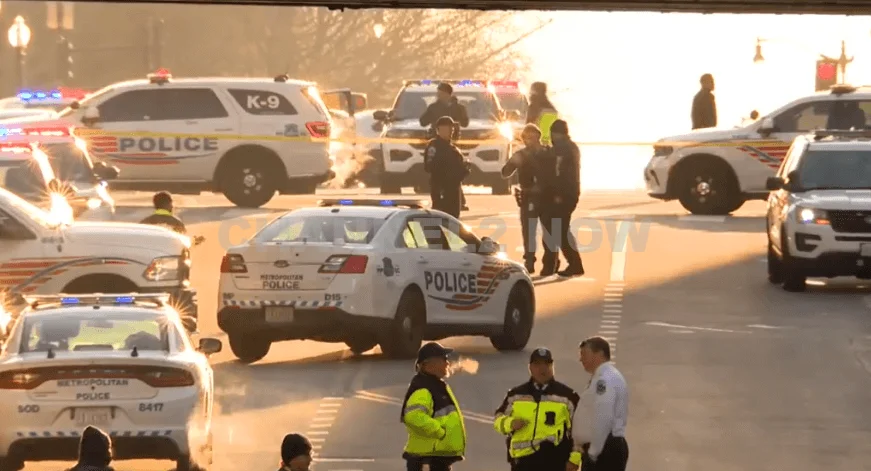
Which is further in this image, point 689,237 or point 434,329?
point 689,237

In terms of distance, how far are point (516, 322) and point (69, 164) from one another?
719 cm

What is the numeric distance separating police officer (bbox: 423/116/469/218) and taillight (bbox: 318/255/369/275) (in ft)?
21.6

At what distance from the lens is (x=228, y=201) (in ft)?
132

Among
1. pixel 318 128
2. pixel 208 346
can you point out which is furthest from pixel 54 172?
pixel 208 346

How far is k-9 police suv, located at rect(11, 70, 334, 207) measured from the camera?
37562mm

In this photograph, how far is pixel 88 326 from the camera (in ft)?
54.6

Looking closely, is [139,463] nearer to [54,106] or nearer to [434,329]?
[434,329]

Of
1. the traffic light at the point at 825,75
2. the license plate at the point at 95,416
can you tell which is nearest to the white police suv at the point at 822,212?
the license plate at the point at 95,416

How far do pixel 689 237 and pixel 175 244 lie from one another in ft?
40.7

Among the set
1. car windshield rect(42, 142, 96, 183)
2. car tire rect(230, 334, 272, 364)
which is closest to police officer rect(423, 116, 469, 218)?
car windshield rect(42, 142, 96, 183)

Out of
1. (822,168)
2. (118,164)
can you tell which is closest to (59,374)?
(822,168)

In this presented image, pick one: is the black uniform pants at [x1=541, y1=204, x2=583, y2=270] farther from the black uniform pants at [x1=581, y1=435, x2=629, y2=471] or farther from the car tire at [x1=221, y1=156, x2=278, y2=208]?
the black uniform pants at [x1=581, y1=435, x2=629, y2=471]

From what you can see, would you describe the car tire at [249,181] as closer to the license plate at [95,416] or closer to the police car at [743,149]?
the police car at [743,149]

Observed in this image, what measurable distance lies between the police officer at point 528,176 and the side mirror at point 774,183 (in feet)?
8.85
